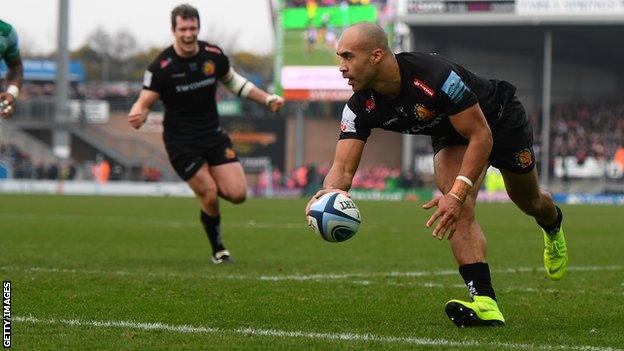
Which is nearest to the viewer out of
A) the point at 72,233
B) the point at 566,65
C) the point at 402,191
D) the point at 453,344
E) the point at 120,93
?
the point at 453,344

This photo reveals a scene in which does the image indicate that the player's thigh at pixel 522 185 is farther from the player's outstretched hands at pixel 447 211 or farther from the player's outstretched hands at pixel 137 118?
the player's outstretched hands at pixel 137 118

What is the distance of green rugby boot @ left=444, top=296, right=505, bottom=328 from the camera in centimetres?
644

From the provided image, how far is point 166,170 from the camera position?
5606 centimetres

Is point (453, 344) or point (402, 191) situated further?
point (402, 191)

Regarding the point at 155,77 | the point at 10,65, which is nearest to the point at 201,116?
the point at 155,77

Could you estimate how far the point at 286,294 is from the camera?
8.16m

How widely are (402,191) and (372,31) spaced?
41.0 meters

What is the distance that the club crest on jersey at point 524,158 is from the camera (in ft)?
22.7

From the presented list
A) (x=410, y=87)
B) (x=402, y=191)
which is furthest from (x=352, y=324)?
(x=402, y=191)

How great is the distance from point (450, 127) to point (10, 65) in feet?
16.1

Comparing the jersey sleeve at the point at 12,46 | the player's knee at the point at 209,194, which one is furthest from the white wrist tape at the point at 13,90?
the player's knee at the point at 209,194

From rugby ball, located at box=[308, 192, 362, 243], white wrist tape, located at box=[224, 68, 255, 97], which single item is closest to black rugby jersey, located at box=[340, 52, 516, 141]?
rugby ball, located at box=[308, 192, 362, 243]

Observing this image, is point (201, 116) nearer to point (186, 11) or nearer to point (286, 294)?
point (186, 11)

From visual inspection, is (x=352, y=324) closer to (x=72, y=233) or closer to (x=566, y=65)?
(x=72, y=233)
